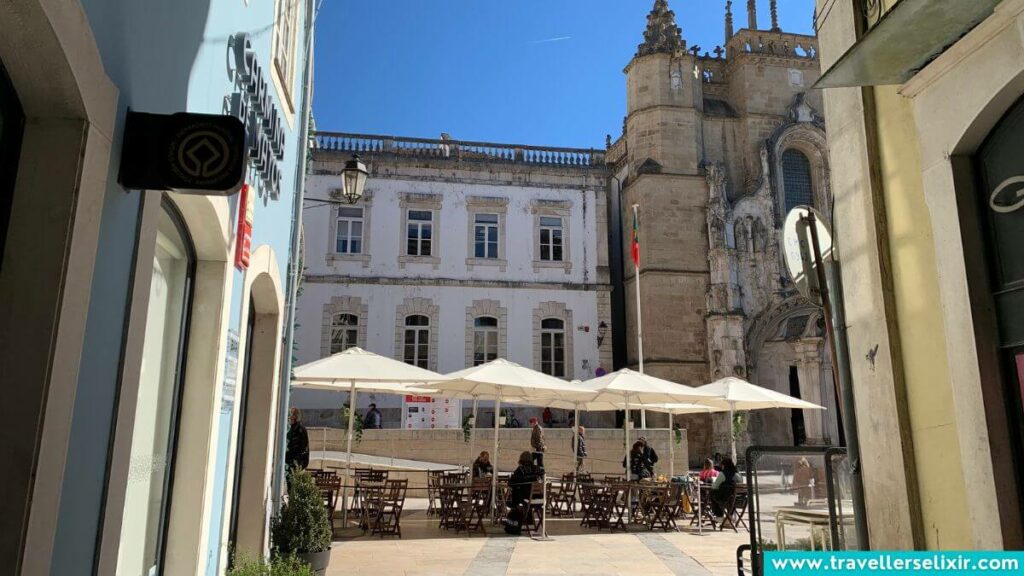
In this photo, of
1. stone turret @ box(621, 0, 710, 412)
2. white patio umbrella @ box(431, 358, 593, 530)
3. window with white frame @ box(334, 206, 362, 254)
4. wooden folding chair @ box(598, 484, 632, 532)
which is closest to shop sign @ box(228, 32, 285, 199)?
white patio umbrella @ box(431, 358, 593, 530)

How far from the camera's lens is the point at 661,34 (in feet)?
87.4

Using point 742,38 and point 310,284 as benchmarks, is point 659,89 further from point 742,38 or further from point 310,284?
point 310,284

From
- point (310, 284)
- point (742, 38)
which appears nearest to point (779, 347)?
point (742, 38)

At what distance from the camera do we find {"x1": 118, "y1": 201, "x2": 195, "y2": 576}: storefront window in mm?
4059

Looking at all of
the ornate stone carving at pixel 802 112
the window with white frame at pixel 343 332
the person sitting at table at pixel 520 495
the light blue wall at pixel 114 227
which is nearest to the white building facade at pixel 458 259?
the window with white frame at pixel 343 332

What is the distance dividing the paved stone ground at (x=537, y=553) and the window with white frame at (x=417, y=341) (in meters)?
12.7

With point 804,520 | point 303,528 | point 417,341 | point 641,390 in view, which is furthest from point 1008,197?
point 417,341

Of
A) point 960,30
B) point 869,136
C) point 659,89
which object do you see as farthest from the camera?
point 659,89

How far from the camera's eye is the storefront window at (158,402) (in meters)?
4.06

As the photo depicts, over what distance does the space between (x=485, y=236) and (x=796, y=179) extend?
11.6 m

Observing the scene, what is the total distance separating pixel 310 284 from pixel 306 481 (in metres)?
17.5

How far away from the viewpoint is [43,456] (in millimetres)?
2342

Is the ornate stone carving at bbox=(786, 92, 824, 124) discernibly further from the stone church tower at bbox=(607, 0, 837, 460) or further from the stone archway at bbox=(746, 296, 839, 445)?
the stone archway at bbox=(746, 296, 839, 445)

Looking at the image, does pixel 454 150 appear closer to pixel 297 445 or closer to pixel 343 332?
pixel 343 332
